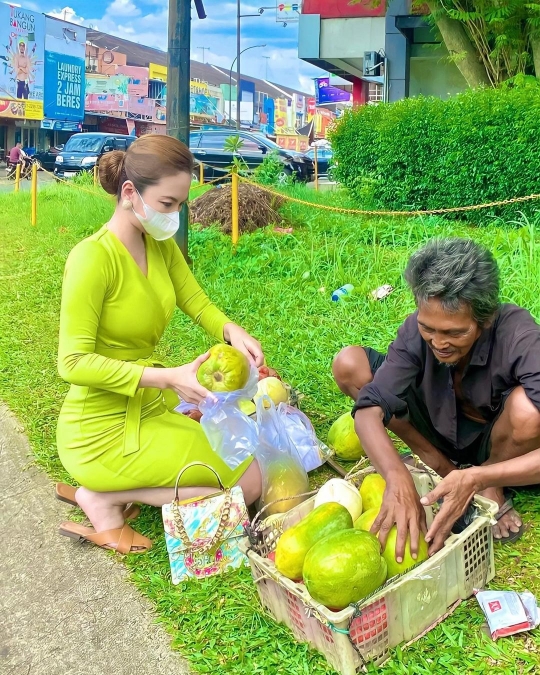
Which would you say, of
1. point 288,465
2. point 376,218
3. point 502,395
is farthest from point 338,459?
point 376,218

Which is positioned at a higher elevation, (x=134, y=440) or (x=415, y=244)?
(x=415, y=244)

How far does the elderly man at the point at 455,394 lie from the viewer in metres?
2.37

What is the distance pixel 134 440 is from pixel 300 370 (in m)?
2.07

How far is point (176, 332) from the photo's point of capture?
19.5 ft

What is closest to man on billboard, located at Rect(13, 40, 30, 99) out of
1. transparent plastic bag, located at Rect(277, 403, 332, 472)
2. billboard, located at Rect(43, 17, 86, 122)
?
billboard, located at Rect(43, 17, 86, 122)

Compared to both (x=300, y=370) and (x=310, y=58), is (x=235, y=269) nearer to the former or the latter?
(x=300, y=370)

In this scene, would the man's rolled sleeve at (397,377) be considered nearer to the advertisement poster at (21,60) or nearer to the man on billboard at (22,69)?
the advertisement poster at (21,60)

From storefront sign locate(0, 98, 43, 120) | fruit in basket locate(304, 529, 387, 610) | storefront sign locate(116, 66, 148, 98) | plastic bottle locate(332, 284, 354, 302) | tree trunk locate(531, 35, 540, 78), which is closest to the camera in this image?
fruit in basket locate(304, 529, 387, 610)

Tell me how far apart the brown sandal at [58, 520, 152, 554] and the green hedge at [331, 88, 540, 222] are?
23.0 ft

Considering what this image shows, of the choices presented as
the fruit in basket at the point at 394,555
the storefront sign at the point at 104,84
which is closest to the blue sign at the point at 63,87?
the storefront sign at the point at 104,84

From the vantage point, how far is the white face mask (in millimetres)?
2793

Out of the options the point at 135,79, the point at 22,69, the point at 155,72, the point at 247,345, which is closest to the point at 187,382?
the point at 247,345

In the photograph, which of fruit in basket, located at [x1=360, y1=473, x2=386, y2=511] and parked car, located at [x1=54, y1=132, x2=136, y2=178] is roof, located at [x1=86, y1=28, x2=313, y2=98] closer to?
parked car, located at [x1=54, y1=132, x2=136, y2=178]

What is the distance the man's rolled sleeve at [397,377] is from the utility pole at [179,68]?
4.45m
